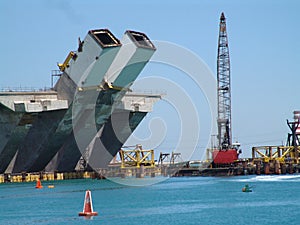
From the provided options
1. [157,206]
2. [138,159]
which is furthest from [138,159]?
[157,206]

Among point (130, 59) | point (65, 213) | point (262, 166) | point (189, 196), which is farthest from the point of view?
point (262, 166)

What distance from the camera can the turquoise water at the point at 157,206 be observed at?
127 ft

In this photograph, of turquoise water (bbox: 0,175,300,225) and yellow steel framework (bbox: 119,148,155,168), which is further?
yellow steel framework (bbox: 119,148,155,168)

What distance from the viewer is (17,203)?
50594 millimetres

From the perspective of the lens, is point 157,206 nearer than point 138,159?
Yes

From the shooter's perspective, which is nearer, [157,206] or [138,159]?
[157,206]

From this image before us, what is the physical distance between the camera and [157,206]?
151 feet

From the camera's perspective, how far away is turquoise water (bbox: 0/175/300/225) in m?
38.6

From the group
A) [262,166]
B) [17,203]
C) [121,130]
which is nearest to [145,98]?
[121,130]

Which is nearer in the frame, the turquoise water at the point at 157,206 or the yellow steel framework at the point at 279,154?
the turquoise water at the point at 157,206

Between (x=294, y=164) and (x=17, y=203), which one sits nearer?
(x=17, y=203)

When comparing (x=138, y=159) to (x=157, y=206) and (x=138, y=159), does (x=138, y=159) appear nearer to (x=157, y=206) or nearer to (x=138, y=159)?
(x=138, y=159)

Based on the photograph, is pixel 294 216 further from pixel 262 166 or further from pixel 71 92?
pixel 262 166

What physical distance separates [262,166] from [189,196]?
33.4 meters
